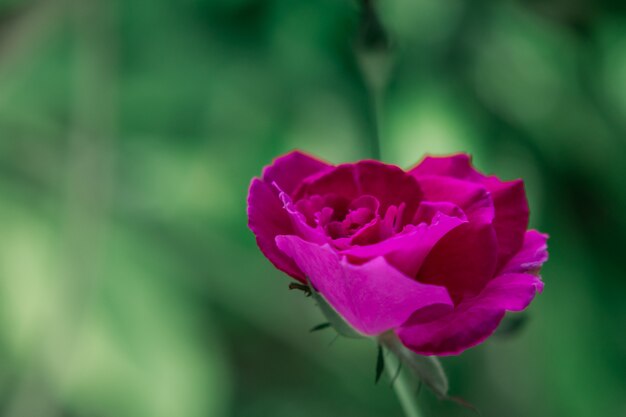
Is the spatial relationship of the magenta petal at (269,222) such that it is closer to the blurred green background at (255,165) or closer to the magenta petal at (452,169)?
the magenta petal at (452,169)

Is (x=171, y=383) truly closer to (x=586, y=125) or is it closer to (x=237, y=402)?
(x=237, y=402)

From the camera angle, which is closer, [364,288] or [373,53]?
[364,288]

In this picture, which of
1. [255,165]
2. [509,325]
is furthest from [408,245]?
[255,165]

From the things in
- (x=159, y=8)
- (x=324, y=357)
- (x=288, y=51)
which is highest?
(x=159, y=8)

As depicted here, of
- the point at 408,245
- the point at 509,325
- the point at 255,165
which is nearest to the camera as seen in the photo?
the point at 408,245

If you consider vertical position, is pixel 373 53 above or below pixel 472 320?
above

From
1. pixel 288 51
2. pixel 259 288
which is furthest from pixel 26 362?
pixel 288 51

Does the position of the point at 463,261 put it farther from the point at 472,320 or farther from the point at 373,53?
the point at 373,53
